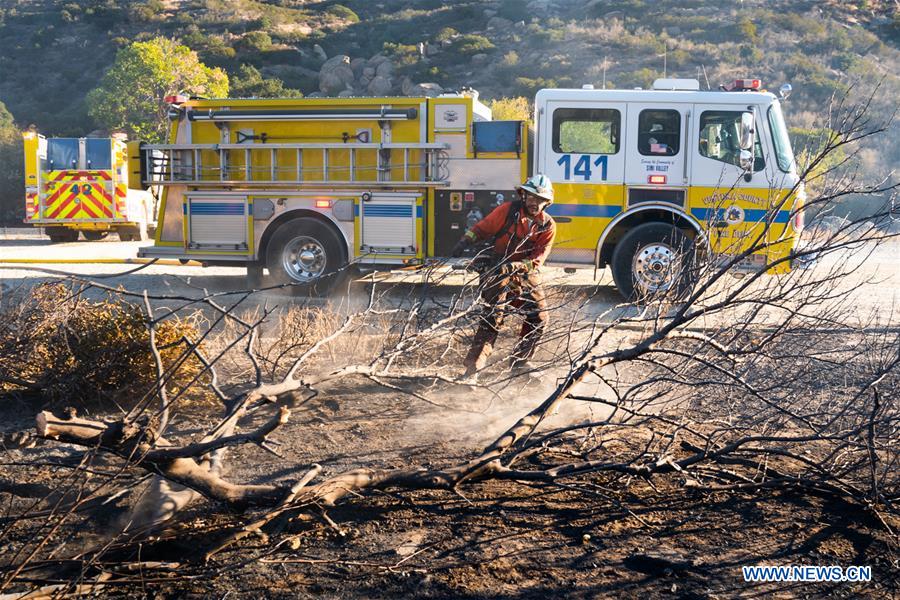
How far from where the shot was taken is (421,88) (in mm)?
35562

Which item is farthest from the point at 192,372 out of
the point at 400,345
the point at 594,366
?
the point at 594,366

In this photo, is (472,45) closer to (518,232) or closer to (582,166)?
(582,166)

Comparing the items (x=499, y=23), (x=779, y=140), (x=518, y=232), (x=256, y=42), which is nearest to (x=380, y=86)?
(x=256, y=42)

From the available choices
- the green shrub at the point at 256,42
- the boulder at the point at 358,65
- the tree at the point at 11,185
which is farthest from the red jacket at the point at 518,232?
the green shrub at the point at 256,42

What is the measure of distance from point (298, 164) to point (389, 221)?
126cm

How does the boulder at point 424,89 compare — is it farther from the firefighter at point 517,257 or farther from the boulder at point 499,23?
the firefighter at point 517,257

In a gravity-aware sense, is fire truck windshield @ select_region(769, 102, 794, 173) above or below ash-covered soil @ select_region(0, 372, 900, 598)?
above

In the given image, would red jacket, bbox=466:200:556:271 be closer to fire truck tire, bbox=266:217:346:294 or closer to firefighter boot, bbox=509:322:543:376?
firefighter boot, bbox=509:322:543:376

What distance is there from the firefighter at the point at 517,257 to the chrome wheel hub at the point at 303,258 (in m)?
4.01

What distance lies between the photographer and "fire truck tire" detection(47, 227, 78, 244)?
62.8 feet

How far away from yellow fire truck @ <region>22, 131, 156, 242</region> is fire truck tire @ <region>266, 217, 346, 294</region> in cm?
997

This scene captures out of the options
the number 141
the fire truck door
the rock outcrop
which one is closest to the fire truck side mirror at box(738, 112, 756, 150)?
the fire truck door

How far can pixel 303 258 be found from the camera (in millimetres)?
10328

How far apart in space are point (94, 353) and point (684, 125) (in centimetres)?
687
